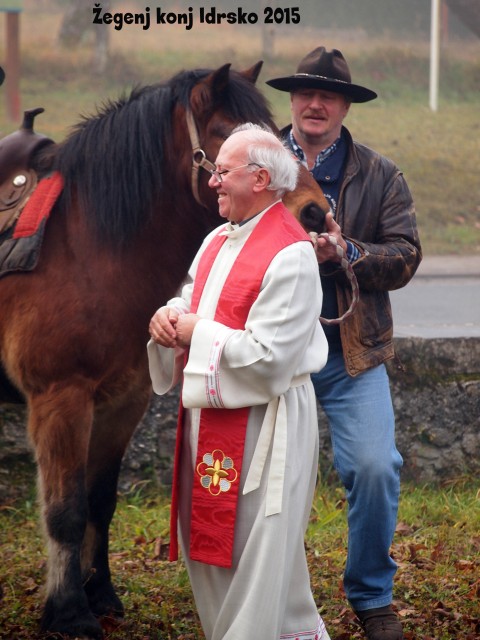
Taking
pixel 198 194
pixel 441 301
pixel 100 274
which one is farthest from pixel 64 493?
pixel 441 301

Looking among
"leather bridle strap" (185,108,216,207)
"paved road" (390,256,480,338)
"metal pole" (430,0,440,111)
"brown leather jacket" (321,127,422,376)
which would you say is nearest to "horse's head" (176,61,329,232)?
"leather bridle strap" (185,108,216,207)

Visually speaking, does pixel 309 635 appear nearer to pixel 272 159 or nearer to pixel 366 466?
pixel 366 466

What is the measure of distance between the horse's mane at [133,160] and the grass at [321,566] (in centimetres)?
158

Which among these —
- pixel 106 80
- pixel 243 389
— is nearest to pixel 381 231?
pixel 243 389

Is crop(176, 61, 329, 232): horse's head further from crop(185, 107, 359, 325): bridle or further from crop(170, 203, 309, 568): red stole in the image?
crop(170, 203, 309, 568): red stole

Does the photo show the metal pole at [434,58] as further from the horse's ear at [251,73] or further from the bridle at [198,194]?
the bridle at [198,194]

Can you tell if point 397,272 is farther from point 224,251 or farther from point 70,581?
point 70,581

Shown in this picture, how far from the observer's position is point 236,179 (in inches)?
132

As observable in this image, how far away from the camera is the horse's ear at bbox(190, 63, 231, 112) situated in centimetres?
392

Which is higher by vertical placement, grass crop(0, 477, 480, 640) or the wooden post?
the wooden post

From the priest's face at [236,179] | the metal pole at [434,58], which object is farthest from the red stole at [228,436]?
the metal pole at [434,58]

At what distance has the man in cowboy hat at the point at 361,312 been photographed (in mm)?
3914

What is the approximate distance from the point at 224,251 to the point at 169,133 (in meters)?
0.78

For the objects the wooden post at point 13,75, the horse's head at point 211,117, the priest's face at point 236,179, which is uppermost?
the wooden post at point 13,75
